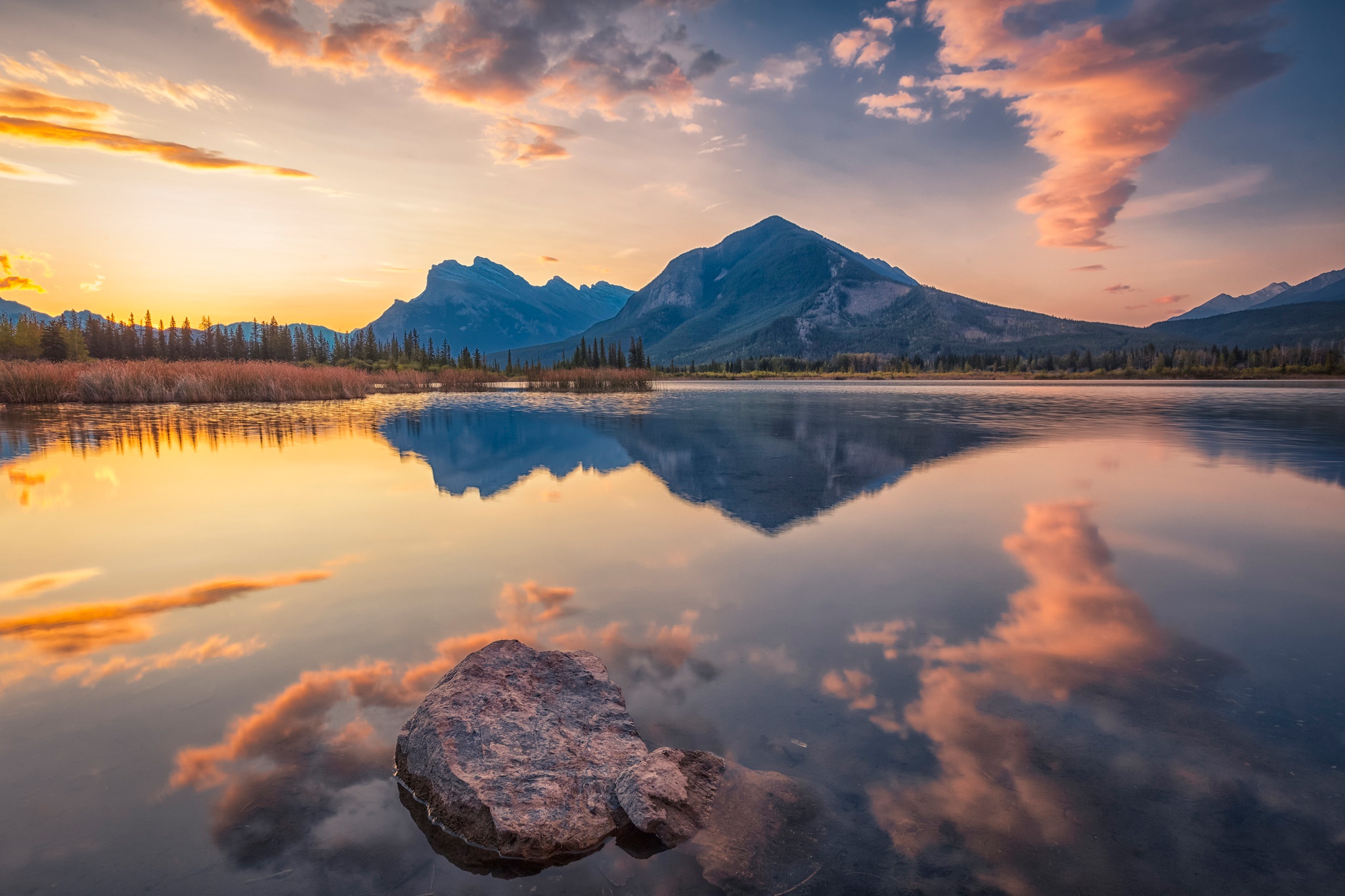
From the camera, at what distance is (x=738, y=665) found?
6.24 metres

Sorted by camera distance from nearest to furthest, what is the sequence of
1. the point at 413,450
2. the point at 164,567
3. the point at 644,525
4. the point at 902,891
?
the point at 902,891 → the point at 164,567 → the point at 644,525 → the point at 413,450

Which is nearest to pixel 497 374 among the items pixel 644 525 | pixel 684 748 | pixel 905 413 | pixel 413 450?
pixel 905 413

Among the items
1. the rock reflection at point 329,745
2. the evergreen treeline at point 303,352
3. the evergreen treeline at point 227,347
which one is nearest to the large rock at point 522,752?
A: the rock reflection at point 329,745

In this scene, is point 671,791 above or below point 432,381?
below

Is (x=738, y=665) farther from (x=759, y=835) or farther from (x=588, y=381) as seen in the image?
(x=588, y=381)

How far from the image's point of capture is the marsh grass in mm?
82375

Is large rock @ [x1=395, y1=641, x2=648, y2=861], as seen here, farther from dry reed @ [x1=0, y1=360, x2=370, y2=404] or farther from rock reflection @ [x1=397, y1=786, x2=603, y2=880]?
dry reed @ [x1=0, y1=360, x2=370, y2=404]

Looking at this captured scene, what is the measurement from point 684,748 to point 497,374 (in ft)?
364

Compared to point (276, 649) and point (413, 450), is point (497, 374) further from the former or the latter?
point (276, 649)

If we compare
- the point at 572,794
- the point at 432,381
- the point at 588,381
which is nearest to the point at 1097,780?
the point at 572,794

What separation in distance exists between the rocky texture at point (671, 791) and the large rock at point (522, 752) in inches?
7.6

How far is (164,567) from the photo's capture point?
9320 millimetres

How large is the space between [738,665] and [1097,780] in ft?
Answer: 10.1

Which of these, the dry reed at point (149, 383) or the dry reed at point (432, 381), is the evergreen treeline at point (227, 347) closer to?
the dry reed at point (432, 381)
